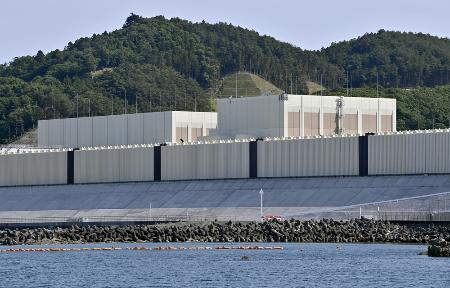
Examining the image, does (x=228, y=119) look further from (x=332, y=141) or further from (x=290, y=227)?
(x=290, y=227)

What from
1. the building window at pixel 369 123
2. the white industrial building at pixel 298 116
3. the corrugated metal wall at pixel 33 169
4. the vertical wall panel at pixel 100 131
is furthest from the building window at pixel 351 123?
the vertical wall panel at pixel 100 131

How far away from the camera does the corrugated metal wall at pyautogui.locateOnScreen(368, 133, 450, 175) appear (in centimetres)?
11806

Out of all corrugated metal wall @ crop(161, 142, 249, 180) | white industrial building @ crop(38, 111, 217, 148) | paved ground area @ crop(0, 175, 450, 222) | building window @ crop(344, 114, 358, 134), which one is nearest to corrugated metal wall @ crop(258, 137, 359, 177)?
paved ground area @ crop(0, 175, 450, 222)

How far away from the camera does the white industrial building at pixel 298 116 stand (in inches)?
5586

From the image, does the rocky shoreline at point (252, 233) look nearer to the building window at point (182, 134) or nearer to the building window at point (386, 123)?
the building window at point (386, 123)

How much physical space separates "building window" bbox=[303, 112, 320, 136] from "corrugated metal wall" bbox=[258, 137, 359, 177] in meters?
11.9

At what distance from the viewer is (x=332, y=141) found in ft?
415

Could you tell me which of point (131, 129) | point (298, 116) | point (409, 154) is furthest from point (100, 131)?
point (409, 154)

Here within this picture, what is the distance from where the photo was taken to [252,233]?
4060 inches

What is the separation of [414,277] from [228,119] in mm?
78955

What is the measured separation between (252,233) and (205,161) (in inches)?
1370

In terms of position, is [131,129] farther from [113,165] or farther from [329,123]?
[329,123]

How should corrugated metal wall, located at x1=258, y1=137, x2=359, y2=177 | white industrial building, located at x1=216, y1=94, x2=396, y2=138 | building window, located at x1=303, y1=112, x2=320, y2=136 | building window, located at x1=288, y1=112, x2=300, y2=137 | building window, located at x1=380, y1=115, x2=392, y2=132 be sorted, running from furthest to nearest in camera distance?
building window, located at x1=380, y1=115, x2=392, y2=132
building window, located at x1=303, y1=112, x2=320, y2=136
white industrial building, located at x1=216, y1=94, x2=396, y2=138
building window, located at x1=288, y1=112, x2=300, y2=137
corrugated metal wall, located at x1=258, y1=137, x2=359, y2=177

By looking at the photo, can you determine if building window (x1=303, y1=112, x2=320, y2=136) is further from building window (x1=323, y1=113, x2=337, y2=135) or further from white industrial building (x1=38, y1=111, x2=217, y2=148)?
white industrial building (x1=38, y1=111, x2=217, y2=148)
